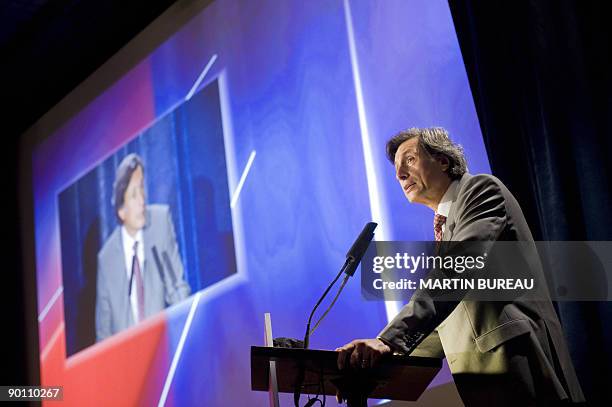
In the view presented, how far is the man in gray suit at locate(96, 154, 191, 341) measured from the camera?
3990 mm

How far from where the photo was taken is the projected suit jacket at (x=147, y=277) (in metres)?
3.95

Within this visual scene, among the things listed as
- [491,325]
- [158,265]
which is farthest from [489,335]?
[158,265]

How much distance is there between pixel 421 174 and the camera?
2.37 m

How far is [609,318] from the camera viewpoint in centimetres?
235

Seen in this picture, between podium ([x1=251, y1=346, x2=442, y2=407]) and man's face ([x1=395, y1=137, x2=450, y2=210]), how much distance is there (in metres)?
0.66

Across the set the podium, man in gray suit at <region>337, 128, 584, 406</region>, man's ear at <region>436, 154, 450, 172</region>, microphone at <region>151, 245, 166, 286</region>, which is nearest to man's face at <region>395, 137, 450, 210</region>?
man's ear at <region>436, 154, 450, 172</region>

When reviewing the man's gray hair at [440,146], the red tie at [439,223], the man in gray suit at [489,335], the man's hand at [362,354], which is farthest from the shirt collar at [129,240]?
the man's hand at [362,354]

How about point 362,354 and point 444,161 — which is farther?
point 444,161

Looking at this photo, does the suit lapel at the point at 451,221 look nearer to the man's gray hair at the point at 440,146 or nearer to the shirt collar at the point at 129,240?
the man's gray hair at the point at 440,146

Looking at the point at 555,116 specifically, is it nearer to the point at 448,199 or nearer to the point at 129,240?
the point at 448,199

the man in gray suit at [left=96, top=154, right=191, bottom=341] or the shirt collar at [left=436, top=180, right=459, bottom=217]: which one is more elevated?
the man in gray suit at [left=96, top=154, right=191, bottom=341]

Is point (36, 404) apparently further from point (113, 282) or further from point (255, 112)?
point (255, 112)

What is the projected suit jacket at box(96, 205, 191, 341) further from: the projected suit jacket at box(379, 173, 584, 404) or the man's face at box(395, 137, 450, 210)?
the projected suit jacket at box(379, 173, 584, 404)

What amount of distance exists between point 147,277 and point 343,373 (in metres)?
2.50
